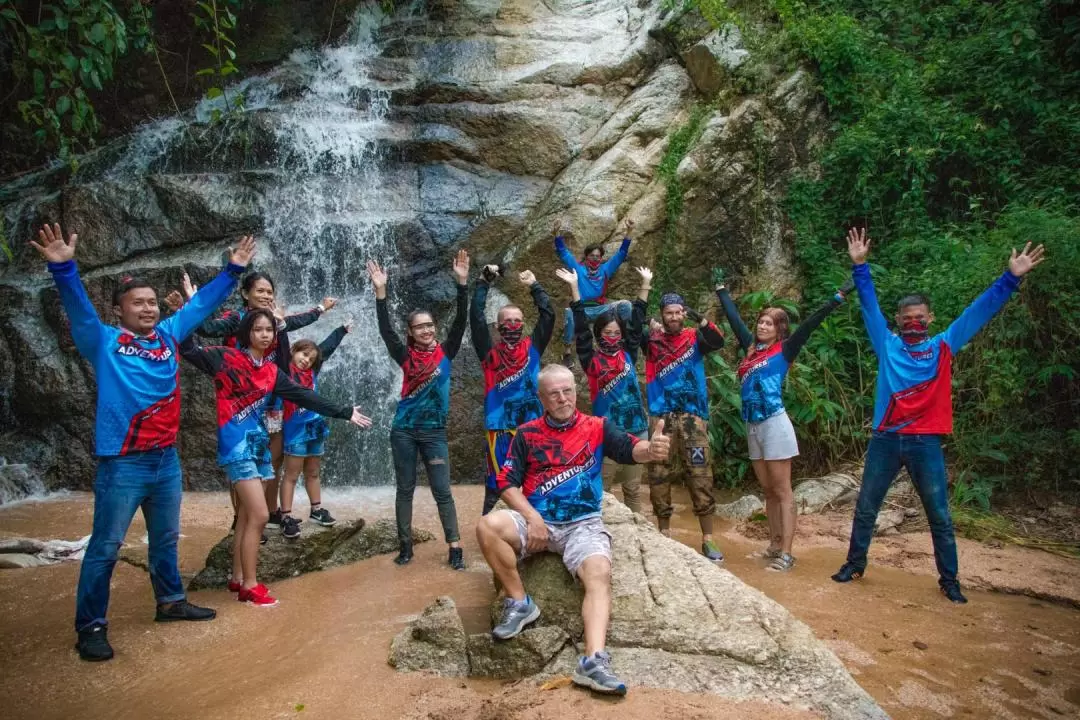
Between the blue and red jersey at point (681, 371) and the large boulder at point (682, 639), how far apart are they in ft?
5.41

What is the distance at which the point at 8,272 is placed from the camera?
9.40 meters

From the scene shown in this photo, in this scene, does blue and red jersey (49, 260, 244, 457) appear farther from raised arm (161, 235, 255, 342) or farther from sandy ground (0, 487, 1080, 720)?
sandy ground (0, 487, 1080, 720)

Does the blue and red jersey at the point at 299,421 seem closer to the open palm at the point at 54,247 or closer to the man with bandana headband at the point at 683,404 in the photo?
the open palm at the point at 54,247

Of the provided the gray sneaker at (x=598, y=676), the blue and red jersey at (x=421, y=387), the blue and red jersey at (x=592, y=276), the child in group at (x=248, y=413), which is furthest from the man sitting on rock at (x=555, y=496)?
the blue and red jersey at (x=592, y=276)

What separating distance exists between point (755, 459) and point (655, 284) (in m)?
4.43

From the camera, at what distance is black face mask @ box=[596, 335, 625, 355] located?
5.60m

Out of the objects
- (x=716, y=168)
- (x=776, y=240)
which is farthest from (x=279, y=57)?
(x=776, y=240)

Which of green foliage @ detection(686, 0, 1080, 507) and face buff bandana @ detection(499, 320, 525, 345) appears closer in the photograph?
face buff bandana @ detection(499, 320, 525, 345)

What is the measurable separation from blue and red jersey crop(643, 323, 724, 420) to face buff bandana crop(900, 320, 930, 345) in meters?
1.25

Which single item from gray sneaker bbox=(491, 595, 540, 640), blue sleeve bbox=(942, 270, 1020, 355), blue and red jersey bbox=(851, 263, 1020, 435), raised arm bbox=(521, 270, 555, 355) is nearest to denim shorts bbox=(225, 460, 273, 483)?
gray sneaker bbox=(491, 595, 540, 640)

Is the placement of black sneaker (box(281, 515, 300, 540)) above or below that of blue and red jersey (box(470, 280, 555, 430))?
below

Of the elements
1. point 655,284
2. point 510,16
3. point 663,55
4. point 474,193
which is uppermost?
point 510,16

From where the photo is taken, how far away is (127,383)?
13.2ft

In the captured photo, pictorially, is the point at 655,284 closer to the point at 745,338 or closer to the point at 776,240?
the point at 776,240
